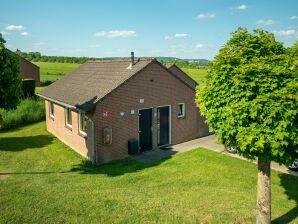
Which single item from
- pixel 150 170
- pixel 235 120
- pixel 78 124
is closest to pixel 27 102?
pixel 78 124

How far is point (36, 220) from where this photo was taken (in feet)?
24.1

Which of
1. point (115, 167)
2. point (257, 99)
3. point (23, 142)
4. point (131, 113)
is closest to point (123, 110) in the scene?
point (131, 113)

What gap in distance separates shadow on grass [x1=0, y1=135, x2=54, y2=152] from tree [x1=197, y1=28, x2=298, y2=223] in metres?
12.4

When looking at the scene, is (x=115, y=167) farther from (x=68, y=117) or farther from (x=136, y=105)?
(x=68, y=117)

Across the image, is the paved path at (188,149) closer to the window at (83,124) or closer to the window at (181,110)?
the window at (181,110)

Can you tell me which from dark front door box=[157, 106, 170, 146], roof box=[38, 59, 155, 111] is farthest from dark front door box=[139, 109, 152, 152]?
roof box=[38, 59, 155, 111]

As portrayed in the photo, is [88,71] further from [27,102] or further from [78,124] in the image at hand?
[27,102]

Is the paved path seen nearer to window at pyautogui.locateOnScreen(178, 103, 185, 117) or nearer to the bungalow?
the bungalow

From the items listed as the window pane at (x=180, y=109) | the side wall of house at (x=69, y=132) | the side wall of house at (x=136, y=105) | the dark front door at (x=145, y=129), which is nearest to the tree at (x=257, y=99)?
the side wall of house at (x=136, y=105)

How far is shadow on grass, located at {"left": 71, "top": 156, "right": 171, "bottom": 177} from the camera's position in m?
12.0

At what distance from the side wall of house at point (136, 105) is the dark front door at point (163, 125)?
11.3 inches

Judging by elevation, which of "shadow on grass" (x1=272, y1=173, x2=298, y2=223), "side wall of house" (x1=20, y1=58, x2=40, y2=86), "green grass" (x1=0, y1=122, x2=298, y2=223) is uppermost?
"side wall of house" (x1=20, y1=58, x2=40, y2=86)

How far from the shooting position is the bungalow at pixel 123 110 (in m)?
13.1

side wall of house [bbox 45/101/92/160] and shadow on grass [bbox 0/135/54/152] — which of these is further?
shadow on grass [bbox 0/135/54/152]
